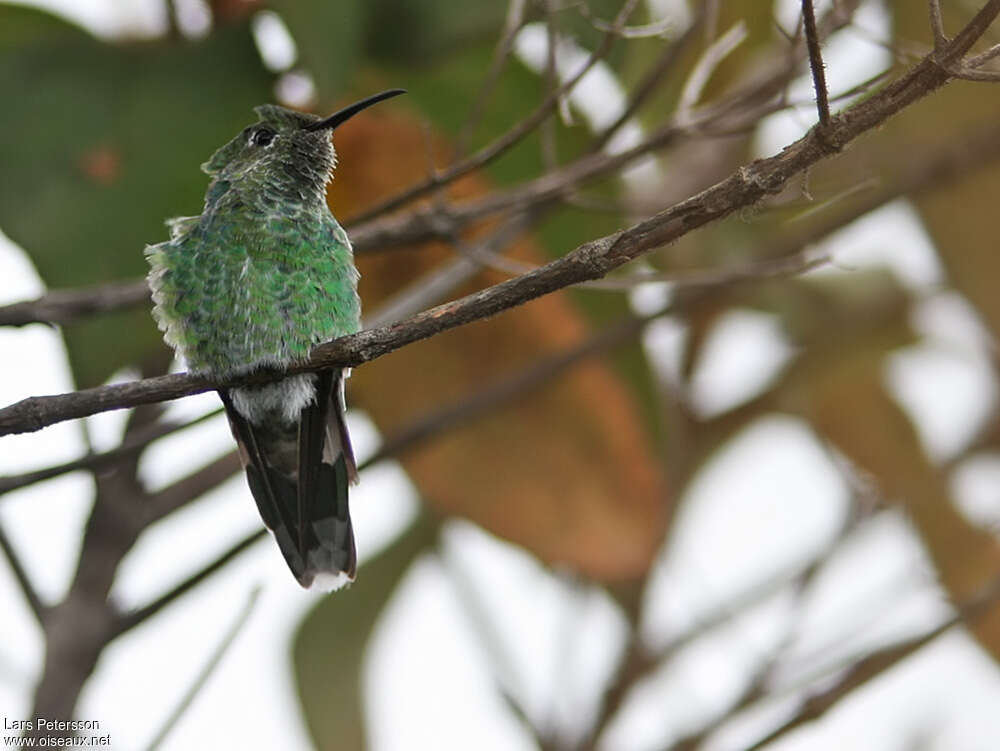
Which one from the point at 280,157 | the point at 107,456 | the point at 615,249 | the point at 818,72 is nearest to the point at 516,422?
the point at 280,157

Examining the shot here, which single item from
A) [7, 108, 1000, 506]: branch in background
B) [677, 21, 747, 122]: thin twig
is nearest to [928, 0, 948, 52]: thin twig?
[7, 108, 1000, 506]: branch in background

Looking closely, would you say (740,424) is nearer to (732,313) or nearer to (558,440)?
(732,313)

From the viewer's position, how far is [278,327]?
282 centimetres

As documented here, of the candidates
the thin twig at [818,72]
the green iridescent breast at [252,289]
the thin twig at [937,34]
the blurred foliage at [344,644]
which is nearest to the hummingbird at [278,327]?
the green iridescent breast at [252,289]

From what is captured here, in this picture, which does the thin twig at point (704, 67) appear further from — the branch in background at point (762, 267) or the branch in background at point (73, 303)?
the branch in background at point (73, 303)

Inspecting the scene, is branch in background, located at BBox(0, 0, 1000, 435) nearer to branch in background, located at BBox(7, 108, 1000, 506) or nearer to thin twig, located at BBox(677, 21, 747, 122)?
branch in background, located at BBox(7, 108, 1000, 506)

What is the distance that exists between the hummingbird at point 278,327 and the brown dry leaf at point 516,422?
0.72 m

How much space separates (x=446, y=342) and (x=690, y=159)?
110cm

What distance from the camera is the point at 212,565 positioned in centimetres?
309

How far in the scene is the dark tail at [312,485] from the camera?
296cm

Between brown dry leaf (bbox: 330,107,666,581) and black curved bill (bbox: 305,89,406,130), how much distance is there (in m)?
0.59

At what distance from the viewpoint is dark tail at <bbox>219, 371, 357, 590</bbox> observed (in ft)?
9.70

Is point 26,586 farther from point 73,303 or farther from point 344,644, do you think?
point 344,644

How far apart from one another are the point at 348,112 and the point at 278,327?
1.99ft
